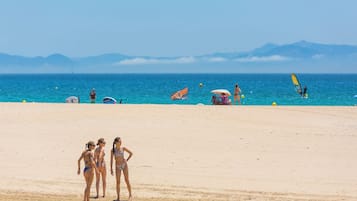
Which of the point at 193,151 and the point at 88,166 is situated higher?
the point at 88,166

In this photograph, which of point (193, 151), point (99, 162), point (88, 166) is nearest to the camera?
point (88, 166)

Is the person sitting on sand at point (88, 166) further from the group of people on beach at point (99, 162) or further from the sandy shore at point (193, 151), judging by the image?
the sandy shore at point (193, 151)

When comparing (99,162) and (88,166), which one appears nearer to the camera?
(88,166)

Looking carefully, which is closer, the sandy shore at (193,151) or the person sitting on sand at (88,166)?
the person sitting on sand at (88,166)

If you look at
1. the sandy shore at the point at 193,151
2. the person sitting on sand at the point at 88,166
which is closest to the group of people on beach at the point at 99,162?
the person sitting on sand at the point at 88,166

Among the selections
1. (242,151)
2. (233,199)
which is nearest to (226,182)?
(233,199)

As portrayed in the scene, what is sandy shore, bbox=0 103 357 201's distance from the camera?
13109 mm

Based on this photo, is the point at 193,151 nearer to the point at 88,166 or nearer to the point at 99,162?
the point at 99,162

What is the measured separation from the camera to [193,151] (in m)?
17.5

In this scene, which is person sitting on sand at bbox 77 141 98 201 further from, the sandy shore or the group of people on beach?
the sandy shore

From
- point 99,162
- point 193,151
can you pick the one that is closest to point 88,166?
point 99,162

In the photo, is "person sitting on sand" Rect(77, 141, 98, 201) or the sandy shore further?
the sandy shore

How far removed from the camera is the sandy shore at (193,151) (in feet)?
43.0

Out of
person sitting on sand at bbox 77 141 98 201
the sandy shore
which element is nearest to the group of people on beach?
person sitting on sand at bbox 77 141 98 201
